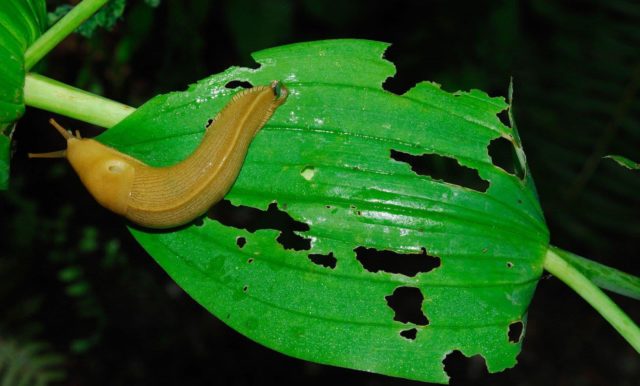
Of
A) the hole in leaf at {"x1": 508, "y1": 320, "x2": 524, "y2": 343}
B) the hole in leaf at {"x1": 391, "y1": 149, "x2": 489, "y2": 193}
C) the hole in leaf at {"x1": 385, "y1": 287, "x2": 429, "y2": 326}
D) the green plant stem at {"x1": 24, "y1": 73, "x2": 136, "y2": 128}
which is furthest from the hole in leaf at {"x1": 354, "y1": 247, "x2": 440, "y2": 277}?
the green plant stem at {"x1": 24, "y1": 73, "x2": 136, "y2": 128}

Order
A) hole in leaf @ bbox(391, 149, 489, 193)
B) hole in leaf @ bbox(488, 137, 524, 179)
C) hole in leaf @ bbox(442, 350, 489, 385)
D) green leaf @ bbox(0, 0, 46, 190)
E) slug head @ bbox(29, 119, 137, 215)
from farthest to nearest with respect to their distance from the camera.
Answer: hole in leaf @ bbox(442, 350, 489, 385) < hole in leaf @ bbox(488, 137, 524, 179) < hole in leaf @ bbox(391, 149, 489, 193) < slug head @ bbox(29, 119, 137, 215) < green leaf @ bbox(0, 0, 46, 190)

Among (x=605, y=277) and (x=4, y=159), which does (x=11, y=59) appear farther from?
(x=605, y=277)

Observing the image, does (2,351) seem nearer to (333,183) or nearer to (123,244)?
(123,244)

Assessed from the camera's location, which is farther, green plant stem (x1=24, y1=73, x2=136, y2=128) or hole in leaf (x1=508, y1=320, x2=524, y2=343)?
hole in leaf (x1=508, y1=320, x2=524, y2=343)

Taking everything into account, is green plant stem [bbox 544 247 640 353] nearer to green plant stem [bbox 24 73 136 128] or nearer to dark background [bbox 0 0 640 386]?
green plant stem [bbox 24 73 136 128]

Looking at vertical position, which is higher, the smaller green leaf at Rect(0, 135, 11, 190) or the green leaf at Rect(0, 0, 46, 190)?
the green leaf at Rect(0, 0, 46, 190)

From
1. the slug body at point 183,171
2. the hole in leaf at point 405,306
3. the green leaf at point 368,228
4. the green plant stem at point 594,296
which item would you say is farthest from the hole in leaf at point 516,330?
the hole in leaf at point 405,306

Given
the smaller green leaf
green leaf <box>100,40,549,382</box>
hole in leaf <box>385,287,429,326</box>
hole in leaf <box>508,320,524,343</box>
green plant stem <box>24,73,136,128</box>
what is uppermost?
green plant stem <box>24,73,136,128</box>

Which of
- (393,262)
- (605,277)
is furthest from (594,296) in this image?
(393,262)
